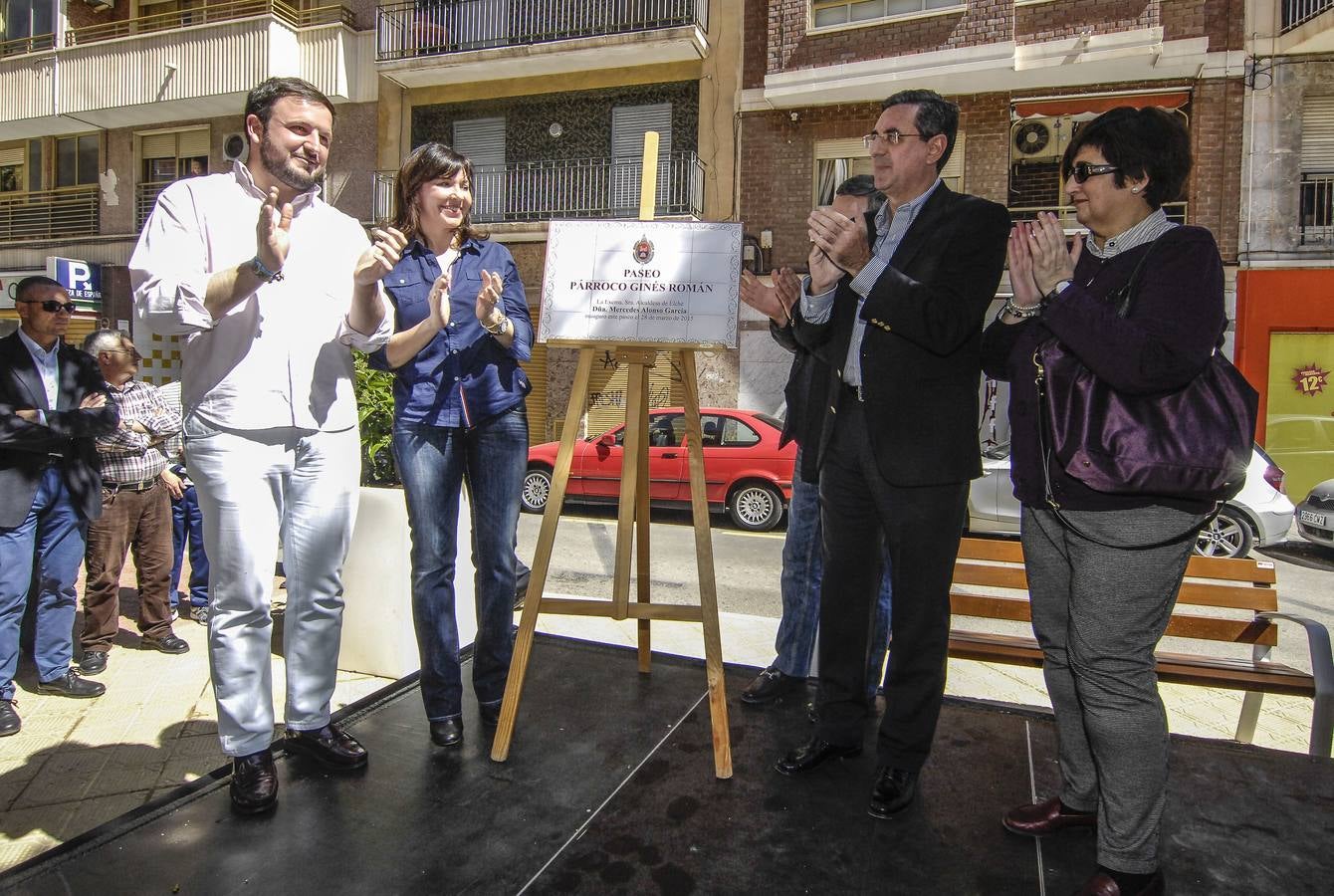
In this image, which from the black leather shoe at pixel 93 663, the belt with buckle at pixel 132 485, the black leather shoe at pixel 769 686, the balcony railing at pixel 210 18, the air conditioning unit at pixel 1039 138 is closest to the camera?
the black leather shoe at pixel 769 686

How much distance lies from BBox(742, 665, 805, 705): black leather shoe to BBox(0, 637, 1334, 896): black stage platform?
0.19 meters

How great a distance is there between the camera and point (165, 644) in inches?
193

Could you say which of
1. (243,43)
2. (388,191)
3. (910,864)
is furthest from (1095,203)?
(243,43)

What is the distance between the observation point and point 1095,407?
2061mm

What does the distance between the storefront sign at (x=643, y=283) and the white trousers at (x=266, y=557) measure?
86 centimetres

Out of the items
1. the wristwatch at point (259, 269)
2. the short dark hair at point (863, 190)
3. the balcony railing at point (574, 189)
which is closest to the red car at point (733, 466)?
the balcony railing at point (574, 189)

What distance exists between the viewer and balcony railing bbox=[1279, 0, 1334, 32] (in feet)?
39.9

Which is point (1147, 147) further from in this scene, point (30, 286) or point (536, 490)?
point (536, 490)

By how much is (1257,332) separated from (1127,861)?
44.3ft

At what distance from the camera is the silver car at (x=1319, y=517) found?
909cm

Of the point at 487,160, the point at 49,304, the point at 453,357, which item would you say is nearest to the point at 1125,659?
the point at 453,357

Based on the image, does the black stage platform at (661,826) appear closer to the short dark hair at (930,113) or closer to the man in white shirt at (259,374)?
the man in white shirt at (259,374)

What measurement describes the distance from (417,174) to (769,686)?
2.21 metres

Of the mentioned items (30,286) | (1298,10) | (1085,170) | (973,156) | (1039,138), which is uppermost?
(1298,10)
